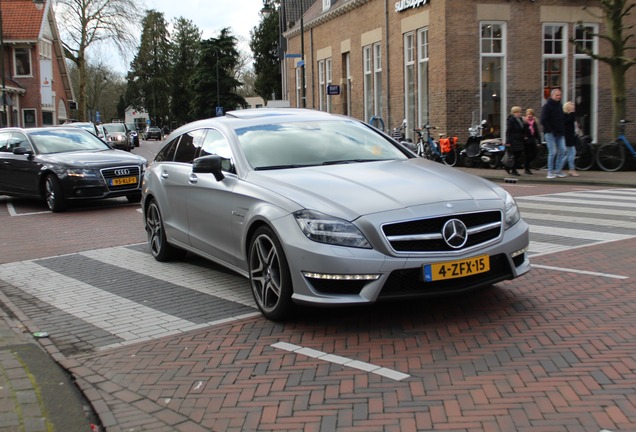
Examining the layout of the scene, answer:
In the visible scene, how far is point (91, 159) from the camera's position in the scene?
13.5 metres

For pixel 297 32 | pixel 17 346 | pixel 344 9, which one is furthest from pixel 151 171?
pixel 297 32

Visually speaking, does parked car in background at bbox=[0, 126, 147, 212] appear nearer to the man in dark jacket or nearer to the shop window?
the man in dark jacket

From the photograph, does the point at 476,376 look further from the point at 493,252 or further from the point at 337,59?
the point at 337,59

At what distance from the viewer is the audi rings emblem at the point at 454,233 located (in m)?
4.84

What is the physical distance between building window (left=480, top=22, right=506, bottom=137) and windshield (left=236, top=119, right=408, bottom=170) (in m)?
16.9

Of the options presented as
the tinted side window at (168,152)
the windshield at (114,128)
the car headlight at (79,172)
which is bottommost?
the car headlight at (79,172)

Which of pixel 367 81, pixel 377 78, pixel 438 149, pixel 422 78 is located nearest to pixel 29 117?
pixel 367 81

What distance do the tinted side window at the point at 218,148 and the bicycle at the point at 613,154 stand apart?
13.4 m

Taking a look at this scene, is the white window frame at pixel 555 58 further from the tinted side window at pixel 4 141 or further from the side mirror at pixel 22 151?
the tinted side window at pixel 4 141

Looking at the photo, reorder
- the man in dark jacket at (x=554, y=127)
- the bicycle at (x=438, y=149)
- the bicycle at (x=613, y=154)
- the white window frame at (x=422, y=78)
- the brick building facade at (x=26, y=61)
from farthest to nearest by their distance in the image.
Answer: the brick building facade at (x=26, y=61) < the white window frame at (x=422, y=78) < the bicycle at (x=438, y=149) < the bicycle at (x=613, y=154) < the man in dark jacket at (x=554, y=127)

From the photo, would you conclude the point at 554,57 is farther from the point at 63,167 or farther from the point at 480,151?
the point at 63,167

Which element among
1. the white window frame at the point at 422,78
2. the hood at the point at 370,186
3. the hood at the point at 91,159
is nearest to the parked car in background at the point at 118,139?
the white window frame at the point at 422,78

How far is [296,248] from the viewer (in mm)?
4898

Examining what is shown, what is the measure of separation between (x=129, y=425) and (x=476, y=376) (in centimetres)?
202
